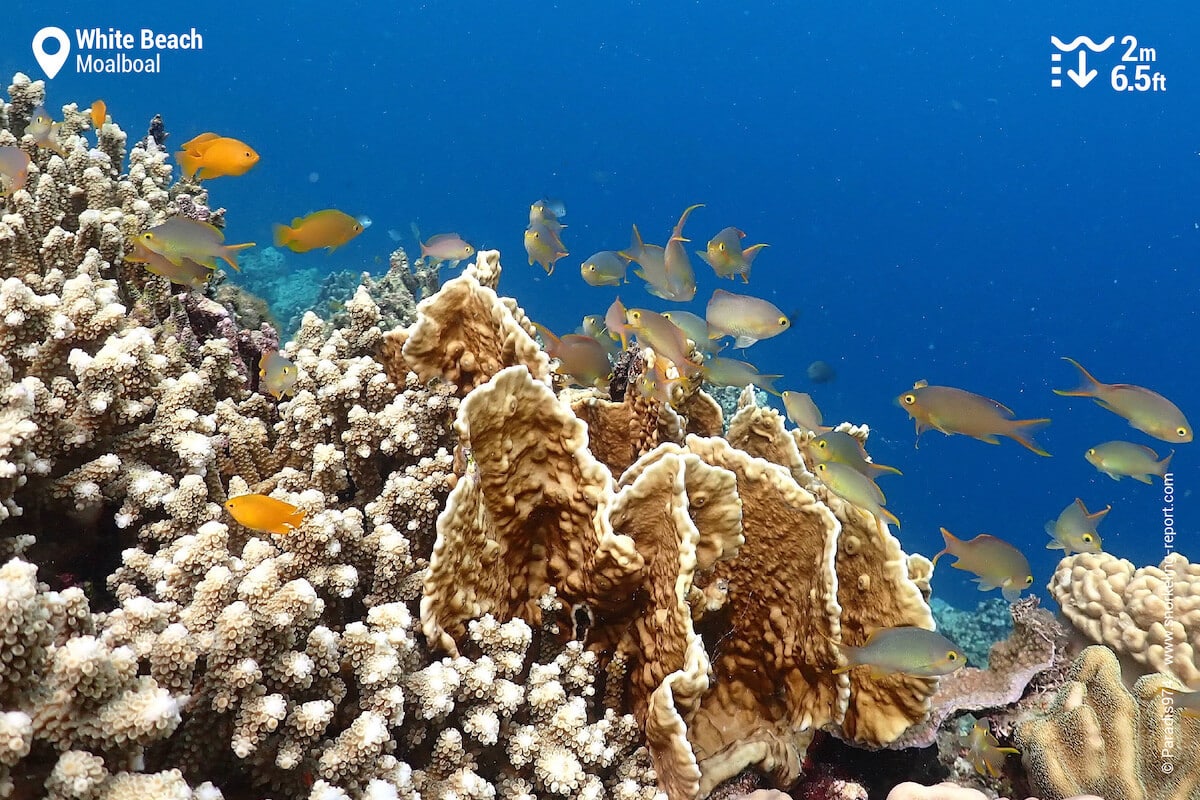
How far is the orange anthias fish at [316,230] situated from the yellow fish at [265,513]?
2.20 m

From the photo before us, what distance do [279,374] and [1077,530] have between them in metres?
5.32

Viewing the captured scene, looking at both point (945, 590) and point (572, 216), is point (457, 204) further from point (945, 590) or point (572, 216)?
point (945, 590)

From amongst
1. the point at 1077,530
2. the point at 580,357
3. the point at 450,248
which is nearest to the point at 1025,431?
the point at 580,357

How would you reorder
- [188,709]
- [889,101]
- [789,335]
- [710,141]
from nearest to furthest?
[188,709] → [789,335] → [889,101] → [710,141]

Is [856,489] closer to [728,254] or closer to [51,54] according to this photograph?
[728,254]

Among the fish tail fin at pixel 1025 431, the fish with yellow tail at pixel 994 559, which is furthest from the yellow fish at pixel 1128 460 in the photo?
the fish tail fin at pixel 1025 431

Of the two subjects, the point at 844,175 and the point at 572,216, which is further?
the point at 572,216

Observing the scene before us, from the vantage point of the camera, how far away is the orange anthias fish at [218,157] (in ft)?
12.4

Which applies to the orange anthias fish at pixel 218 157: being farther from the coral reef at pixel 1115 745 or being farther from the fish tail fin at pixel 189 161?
the coral reef at pixel 1115 745

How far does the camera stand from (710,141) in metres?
93.9

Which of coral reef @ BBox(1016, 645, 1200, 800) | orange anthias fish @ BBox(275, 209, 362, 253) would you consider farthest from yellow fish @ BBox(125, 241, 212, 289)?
coral reef @ BBox(1016, 645, 1200, 800)

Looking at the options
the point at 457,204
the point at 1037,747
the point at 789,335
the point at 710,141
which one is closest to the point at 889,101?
the point at 710,141

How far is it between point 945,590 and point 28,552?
3947cm

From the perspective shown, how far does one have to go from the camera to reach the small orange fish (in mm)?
5062
